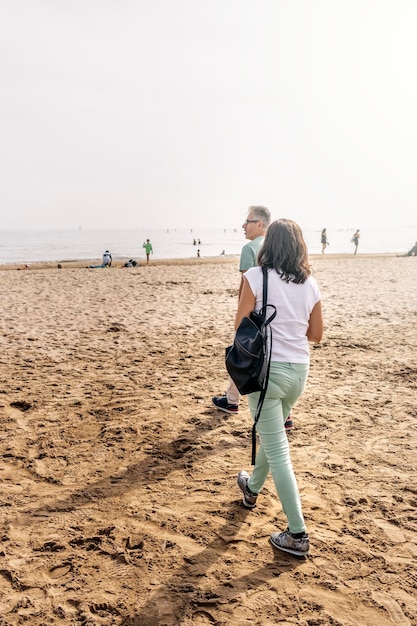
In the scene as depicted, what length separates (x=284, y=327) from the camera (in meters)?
2.86

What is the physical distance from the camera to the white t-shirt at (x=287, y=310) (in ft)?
9.21

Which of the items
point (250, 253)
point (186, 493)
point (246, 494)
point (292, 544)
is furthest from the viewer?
point (250, 253)

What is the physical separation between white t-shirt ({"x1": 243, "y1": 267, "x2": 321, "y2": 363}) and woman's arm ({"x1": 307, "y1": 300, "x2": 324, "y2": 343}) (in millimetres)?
98

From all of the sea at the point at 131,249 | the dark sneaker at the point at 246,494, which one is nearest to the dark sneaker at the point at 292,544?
the dark sneaker at the point at 246,494

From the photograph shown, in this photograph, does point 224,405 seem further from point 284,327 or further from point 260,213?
point 284,327

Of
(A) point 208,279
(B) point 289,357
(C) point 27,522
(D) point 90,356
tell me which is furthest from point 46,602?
(A) point 208,279

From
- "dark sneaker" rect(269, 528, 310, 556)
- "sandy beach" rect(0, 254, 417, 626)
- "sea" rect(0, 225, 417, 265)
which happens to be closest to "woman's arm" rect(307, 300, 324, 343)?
"dark sneaker" rect(269, 528, 310, 556)

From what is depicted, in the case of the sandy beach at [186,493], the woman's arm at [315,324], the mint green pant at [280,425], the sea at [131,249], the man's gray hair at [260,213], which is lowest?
the sandy beach at [186,493]

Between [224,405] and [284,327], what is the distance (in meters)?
2.77

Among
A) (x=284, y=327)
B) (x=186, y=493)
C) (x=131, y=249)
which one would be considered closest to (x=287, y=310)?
(x=284, y=327)

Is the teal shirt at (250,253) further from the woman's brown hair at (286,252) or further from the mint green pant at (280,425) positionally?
the mint green pant at (280,425)

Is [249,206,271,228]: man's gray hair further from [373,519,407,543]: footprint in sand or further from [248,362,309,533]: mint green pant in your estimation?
[373,519,407,543]: footprint in sand

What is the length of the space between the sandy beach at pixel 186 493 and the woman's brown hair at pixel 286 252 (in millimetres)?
1891

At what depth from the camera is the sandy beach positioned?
8.74 ft
